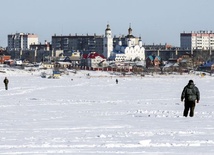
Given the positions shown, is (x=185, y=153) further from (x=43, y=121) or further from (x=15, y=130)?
(x=43, y=121)

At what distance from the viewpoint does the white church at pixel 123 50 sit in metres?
168

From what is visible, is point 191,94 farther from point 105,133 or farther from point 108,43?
point 108,43

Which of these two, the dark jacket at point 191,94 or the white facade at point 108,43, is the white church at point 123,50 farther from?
the dark jacket at point 191,94

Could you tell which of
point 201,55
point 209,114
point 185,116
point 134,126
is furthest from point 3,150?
point 201,55

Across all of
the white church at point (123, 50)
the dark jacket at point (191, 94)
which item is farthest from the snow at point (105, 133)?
the white church at point (123, 50)

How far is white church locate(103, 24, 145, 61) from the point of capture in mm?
168125

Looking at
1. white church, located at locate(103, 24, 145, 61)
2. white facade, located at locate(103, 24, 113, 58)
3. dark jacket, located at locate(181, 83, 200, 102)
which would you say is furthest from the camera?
white facade, located at locate(103, 24, 113, 58)

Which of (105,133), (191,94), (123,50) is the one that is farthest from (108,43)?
(105,133)

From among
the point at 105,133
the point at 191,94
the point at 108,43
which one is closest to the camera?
the point at 105,133

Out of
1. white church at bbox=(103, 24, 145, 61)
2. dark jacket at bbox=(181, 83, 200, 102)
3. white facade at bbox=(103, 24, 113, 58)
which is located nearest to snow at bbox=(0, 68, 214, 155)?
dark jacket at bbox=(181, 83, 200, 102)

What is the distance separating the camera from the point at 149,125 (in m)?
12.4

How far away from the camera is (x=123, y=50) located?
17125cm

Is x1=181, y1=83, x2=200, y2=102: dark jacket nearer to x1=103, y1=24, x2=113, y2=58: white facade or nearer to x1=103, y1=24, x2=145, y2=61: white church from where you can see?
x1=103, y1=24, x2=145, y2=61: white church

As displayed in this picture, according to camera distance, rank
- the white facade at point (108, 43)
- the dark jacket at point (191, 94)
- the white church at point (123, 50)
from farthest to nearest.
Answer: the white facade at point (108, 43) < the white church at point (123, 50) < the dark jacket at point (191, 94)
